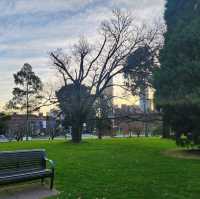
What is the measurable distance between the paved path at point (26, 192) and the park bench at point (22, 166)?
0.24 m

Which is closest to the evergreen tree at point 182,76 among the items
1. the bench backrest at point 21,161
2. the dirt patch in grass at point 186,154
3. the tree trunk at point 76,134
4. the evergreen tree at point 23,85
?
the dirt patch in grass at point 186,154

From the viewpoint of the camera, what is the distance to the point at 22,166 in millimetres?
8734

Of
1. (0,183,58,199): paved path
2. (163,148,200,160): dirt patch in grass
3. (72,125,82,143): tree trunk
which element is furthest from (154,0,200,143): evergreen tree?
(72,125,82,143): tree trunk

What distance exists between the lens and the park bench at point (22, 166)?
8.14 m

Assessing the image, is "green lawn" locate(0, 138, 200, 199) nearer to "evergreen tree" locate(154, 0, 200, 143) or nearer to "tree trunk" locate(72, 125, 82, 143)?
"evergreen tree" locate(154, 0, 200, 143)

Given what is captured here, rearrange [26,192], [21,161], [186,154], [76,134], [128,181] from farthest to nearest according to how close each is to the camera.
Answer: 1. [76,134]
2. [186,154]
3. [128,181]
4. [21,161]
5. [26,192]

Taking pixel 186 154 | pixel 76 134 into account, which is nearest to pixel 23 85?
pixel 76 134

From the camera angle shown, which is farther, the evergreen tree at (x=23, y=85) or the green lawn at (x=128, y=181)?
the evergreen tree at (x=23, y=85)

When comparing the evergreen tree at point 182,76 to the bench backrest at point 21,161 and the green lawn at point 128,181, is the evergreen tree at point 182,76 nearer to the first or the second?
the green lawn at point 128,181

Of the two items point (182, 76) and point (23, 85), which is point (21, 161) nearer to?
point (182, 76)

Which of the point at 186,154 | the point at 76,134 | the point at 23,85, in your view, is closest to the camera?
the point at 186,154

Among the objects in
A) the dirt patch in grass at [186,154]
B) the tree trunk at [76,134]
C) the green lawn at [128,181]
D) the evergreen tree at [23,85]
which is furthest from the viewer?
the evergreen tree at [23,85]

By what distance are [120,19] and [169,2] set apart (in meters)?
17.2

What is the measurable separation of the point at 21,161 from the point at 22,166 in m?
0.12
